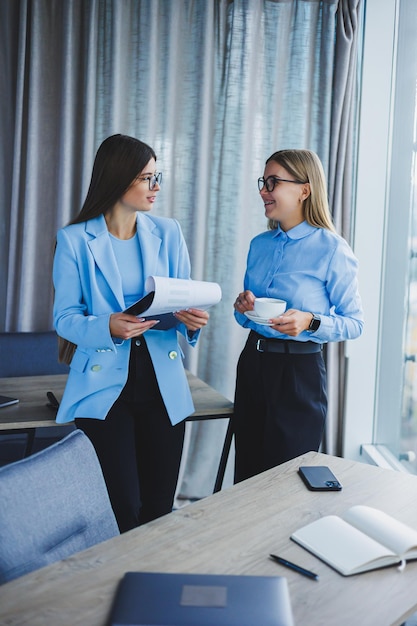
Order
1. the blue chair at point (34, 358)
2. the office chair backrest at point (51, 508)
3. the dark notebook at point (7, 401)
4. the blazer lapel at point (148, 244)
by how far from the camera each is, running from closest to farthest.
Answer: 1. the office chair backrest at point (51, 508)
2. the blazer lapel at point (148, 244)
3. the dark notebook at point (7, 401)
4. the blue chair at point (34, 358)

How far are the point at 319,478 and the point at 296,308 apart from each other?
78 cm

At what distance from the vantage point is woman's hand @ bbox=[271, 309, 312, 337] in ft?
6.79

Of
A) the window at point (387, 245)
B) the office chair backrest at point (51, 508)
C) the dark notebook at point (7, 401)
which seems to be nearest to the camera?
the office chair backrest at point (51, 508)

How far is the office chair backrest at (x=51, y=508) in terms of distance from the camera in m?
1.22

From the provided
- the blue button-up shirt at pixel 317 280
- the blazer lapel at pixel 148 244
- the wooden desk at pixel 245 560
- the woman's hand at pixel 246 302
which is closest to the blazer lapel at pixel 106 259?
the blazer lapel at pixel 148 244

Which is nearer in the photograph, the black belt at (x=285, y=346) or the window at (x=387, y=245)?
the black belt at (x=285, y=346)

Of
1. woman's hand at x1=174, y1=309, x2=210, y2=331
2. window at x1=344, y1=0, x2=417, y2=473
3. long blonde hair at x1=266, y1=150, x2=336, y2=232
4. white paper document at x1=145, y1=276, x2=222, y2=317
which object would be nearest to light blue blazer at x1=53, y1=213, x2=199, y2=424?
woman's hand at x1=174, y1=309, x2=210, y2=331

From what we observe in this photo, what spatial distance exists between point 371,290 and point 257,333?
136 cm

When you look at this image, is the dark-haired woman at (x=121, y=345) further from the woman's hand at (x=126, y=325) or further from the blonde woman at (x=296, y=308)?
the blonde woman at (x=296, y=308)

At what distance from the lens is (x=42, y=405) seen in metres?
2.43

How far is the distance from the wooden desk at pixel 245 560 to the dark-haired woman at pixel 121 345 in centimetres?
59

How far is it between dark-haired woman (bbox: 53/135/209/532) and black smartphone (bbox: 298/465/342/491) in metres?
0.60

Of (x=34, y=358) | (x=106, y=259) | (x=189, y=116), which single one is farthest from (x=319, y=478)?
(x=189, y=116)

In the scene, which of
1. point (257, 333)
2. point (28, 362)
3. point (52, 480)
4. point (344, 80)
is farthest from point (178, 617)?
point (344, 80)
